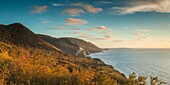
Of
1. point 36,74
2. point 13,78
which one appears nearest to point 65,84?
point 36,74

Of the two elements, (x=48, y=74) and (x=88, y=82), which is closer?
(x=88, y=82)

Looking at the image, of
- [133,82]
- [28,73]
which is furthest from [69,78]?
[133,82]

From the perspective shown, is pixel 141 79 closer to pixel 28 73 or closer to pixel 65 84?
pixel 65 84

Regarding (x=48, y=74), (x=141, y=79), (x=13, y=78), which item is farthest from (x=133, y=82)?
(x=13, y=78)

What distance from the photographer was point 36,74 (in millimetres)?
78938

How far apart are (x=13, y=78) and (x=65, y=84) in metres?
19.1

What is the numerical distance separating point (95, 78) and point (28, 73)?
25.3 metres

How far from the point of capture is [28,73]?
78500mm

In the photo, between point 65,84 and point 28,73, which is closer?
point 65,84

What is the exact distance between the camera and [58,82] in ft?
244

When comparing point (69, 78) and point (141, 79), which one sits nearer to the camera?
Answer: point (141, 79)

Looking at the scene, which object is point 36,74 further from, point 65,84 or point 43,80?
point 65,84

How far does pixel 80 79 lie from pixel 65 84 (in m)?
5.48

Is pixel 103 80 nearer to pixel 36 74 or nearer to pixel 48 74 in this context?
pixel 48 74
